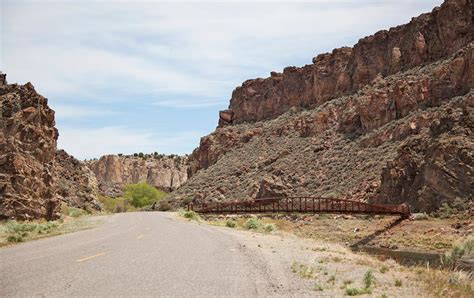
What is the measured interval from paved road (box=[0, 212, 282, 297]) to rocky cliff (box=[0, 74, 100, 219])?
47.8ft

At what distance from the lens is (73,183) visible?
72.9 metres

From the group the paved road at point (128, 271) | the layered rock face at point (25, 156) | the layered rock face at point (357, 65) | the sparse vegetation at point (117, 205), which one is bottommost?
the sparse vegetation at point (117, 205)

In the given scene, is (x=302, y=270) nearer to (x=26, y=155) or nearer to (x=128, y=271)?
(x=128, y=271)

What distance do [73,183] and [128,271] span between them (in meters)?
65.3

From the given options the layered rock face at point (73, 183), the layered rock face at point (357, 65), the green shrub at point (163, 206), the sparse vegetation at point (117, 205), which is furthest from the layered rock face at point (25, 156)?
the sparse vegetation at point (117, 205)

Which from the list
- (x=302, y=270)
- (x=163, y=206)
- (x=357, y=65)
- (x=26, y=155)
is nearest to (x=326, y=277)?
(x=302, y=270)

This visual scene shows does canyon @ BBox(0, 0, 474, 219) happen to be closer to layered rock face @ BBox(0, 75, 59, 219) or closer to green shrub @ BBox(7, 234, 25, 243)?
layered rock face @ BBox(0, 75, 59, 219)

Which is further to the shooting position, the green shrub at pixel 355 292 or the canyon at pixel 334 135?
the canyon at pixel 334 135

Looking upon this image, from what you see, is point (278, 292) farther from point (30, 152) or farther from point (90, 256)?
point (30, 152)

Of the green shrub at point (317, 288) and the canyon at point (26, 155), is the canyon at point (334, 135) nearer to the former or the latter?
the canyon at point (26, 155)

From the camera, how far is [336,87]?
313 feet

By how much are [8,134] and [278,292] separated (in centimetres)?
2574

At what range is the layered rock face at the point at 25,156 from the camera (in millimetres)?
29109

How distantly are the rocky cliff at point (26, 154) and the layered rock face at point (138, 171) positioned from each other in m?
136
